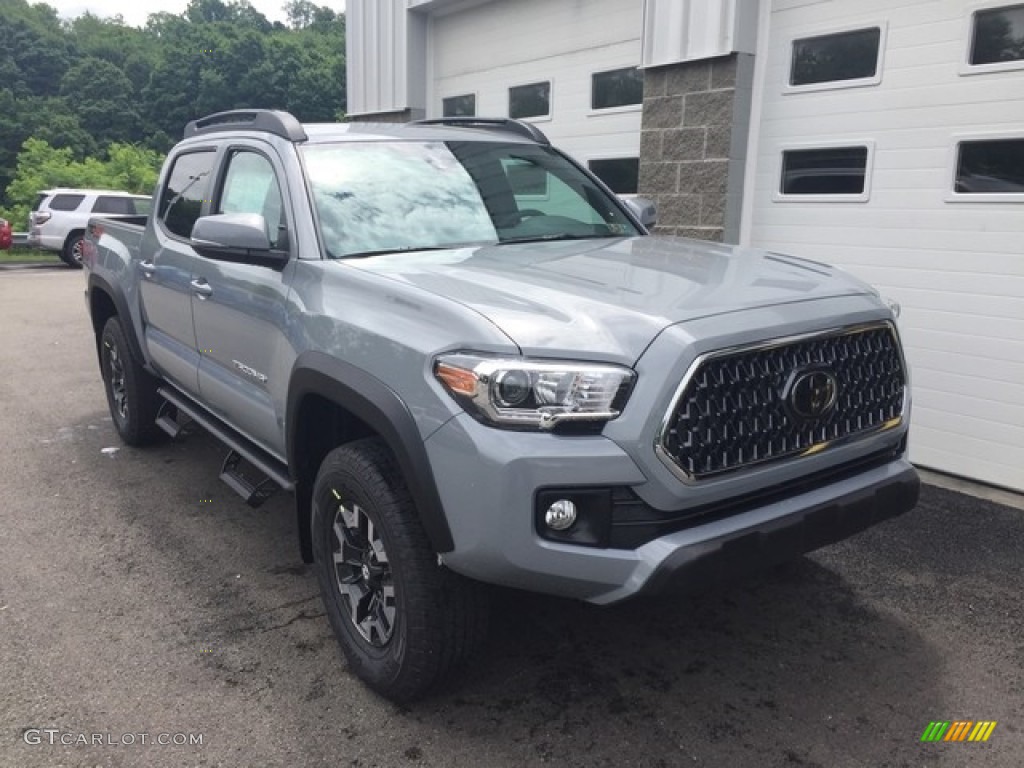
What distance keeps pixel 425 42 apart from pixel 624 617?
8.26 m

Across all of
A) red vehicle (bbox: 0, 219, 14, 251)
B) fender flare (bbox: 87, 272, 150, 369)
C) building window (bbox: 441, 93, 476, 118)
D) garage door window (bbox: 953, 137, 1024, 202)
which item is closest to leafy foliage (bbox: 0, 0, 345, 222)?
red vehicle (bbox: 0, 219, 14, 251)

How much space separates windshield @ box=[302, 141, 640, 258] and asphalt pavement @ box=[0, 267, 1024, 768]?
1.53 metres

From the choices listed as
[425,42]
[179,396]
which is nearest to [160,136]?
[425,42]

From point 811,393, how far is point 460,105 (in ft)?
26.0

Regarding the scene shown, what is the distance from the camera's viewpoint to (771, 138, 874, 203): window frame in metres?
5.74

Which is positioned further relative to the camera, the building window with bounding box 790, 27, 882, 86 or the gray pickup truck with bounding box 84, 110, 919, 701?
the building window with bounding box 790, 27, 882, 86

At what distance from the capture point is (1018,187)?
16.4ft

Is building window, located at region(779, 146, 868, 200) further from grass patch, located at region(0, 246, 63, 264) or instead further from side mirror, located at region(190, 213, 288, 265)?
grass patch, located at region(0, 246, 63, 264)

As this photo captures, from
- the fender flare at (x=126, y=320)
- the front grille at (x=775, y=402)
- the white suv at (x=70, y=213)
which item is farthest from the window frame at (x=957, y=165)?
the white suv at (x=70, y=213)

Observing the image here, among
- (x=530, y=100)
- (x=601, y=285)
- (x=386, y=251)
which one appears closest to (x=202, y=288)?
(x=386, y=251)

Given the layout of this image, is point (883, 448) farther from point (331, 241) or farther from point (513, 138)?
point (513, 138)

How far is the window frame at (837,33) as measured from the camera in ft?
18.4

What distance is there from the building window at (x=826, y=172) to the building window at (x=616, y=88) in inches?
68.5

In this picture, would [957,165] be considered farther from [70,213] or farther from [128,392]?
[70,213]
